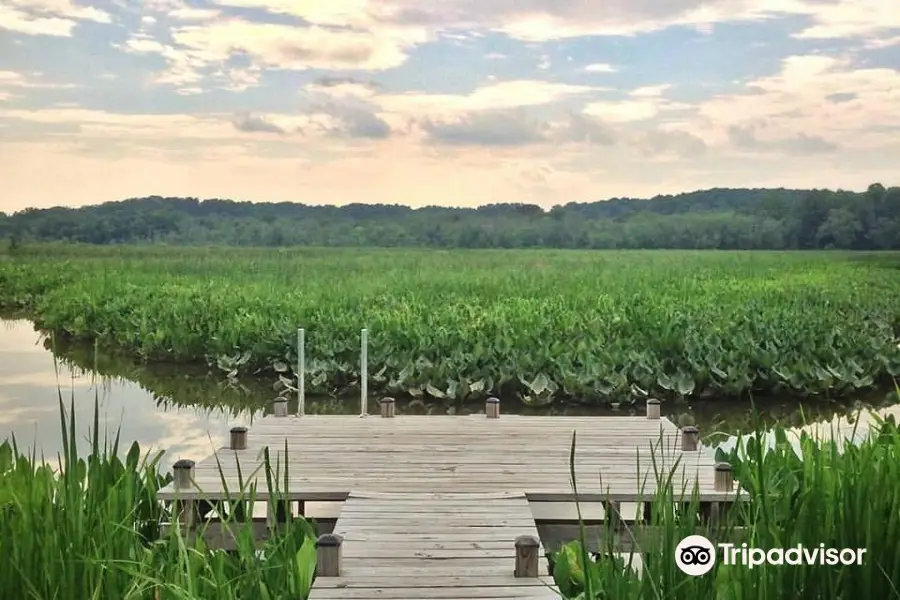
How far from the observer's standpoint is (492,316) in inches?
246

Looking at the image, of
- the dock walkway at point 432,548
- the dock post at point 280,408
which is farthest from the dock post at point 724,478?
the dock post at point 280,408

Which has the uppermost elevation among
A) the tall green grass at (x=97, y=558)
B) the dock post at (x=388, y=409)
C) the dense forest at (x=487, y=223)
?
the dense forest at (x=487, y=223)

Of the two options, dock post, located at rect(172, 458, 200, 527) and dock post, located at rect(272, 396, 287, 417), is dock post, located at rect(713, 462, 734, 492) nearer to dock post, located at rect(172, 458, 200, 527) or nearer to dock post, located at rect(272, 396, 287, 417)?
dock post, located at rect(172, 458, 200, 527)

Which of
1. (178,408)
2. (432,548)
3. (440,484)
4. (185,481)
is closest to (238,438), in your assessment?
(185,481)

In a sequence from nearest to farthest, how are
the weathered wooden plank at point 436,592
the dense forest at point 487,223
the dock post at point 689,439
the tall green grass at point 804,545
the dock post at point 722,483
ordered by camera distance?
1. the tall green grass at point 804,545
2. the weathered wooden plank at point 436,592
3. the dock post at point 722,483
4. the dock post at point 689,439
5. the dense forest at point 487,223

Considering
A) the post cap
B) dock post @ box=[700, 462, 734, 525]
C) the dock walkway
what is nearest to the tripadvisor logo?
the dock walkway

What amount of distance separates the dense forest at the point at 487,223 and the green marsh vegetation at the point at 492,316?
170 millimetres

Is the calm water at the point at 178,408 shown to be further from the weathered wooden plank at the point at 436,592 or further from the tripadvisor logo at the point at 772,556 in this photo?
the tripadvisor logo at the point at 772,556

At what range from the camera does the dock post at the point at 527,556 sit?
6.57 ft

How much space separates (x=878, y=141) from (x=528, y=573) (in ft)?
21.1

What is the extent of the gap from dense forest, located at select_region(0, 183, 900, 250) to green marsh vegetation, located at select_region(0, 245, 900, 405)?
0.17 m

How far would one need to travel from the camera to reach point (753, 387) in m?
5.50

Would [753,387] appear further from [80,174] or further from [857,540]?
[80,174]

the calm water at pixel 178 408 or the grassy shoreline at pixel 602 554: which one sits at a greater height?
the grassy shoreline at pixel 602 554
